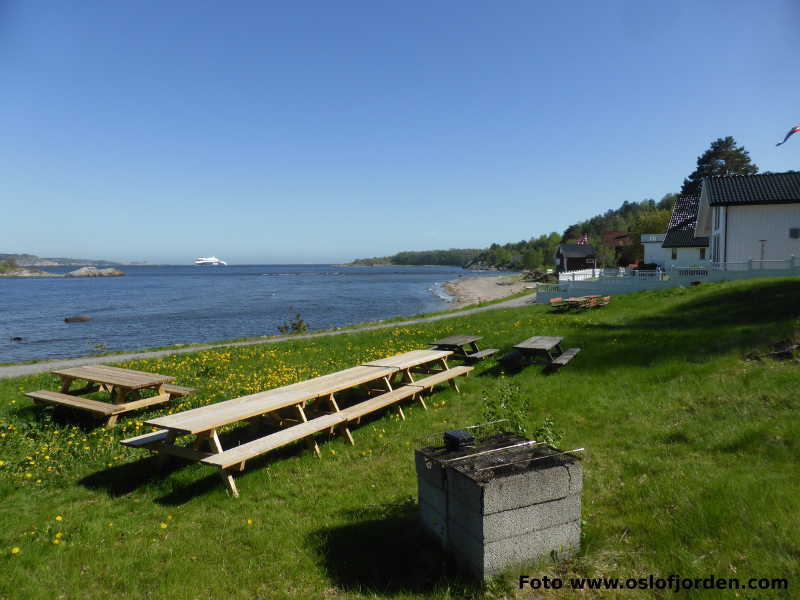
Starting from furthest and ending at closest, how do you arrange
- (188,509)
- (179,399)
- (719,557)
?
1. (179,399)
2. (188,509)
3. (719,557)

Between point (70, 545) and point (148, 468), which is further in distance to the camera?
point (148, 468)

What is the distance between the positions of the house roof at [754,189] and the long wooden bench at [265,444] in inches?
1026

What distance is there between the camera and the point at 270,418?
24.3 ft

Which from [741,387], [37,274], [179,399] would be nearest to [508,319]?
[741,387]

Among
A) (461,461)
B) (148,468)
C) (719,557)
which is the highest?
(461,461)

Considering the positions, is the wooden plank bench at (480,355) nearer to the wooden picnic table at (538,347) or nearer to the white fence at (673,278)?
the wooden picnic table at (538,347)

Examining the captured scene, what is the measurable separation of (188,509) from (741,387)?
7760mm

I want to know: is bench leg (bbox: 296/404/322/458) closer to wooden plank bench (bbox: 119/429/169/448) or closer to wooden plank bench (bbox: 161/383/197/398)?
wooden plank bench (bbox: 119/429/169/448)

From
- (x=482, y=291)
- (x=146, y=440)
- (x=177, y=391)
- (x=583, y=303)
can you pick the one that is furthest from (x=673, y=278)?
(x=482, y=291)

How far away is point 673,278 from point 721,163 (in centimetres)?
4808

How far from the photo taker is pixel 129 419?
8.09 metres

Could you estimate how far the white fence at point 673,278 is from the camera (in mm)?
22297

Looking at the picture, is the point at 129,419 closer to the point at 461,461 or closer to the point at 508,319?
the point at 461,461

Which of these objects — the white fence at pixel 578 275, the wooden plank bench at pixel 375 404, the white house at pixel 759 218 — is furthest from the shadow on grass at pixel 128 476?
the white house at pixel 759 218
